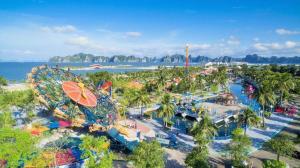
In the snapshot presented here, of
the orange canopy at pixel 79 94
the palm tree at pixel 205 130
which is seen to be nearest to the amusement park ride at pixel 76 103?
the orange canopy at pixel 79 94

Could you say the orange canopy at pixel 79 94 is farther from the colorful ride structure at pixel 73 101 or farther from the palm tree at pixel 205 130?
the palm tree at pixel 205 130

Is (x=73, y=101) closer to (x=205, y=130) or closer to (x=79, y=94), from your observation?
(x=79, y=94)

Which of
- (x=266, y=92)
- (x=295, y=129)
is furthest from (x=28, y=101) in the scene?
(x=295, y=129)

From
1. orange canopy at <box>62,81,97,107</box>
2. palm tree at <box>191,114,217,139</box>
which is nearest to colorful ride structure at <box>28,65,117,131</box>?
orange canopy at <box>62,81,97,107</box>

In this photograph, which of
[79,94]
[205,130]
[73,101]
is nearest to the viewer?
[205,130]

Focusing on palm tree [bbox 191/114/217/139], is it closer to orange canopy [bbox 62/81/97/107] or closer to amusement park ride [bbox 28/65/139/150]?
amusement park ride [bbox 28/65/139/150]

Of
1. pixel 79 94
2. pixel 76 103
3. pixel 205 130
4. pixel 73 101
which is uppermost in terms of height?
pixel 79 94

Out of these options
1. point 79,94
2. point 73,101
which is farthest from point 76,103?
point 79,94

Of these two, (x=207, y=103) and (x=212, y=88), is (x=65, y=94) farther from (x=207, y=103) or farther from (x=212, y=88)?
(x=212, y=88)
